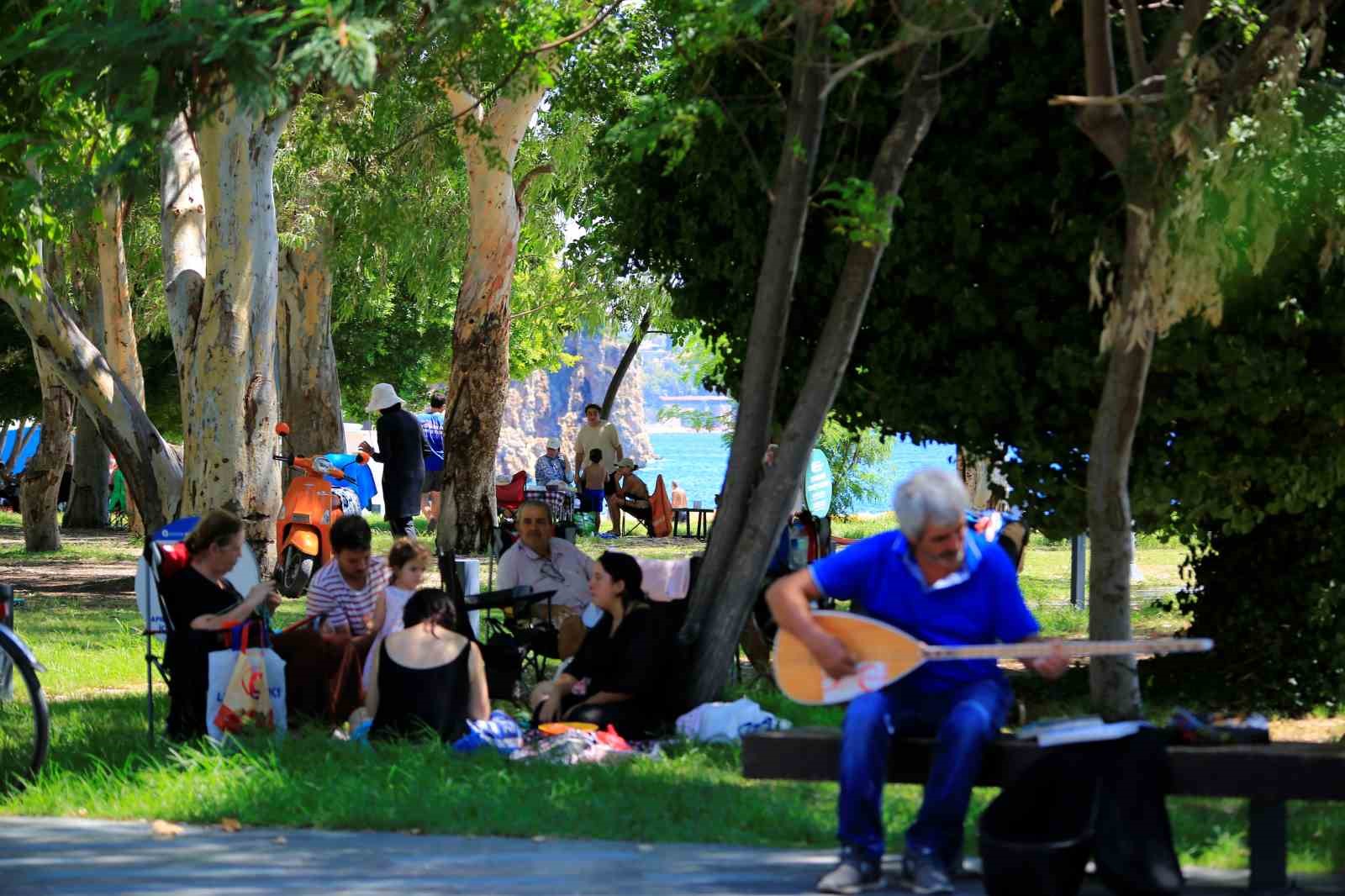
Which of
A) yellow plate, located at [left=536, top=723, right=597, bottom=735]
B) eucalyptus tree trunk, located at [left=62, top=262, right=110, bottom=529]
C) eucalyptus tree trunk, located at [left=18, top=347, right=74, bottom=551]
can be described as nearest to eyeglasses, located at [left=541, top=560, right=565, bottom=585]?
yellow plate, located at [left=536, top=723, right=597, bottom=735]

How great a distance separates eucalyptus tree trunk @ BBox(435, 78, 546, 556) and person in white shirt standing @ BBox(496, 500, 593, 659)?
399 inches

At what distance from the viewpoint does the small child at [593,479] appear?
2793 cm

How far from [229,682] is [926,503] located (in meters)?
3.86

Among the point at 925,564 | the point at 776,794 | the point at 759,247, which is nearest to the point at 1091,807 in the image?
the point at 925,564

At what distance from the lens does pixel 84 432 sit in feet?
95.2

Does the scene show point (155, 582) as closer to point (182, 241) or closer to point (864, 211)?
point (864, 211)

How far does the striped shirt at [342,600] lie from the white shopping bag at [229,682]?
0.86m

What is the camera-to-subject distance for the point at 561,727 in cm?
883

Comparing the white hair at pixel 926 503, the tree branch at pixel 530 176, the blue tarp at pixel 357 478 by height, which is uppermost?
the tree branch at pixel 530 176

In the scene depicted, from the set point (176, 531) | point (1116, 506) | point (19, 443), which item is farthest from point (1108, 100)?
point (19, 443)

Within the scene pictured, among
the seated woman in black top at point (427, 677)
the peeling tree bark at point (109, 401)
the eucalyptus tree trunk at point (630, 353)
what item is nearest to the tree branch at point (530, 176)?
the peeling tree bark at point (109, 401)

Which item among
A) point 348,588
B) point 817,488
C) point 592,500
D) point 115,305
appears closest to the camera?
point 348,588

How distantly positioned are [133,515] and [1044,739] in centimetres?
2445

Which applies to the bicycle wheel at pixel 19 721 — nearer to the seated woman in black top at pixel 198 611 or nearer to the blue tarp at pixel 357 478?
the seated woman in black top at pixel 198 611
